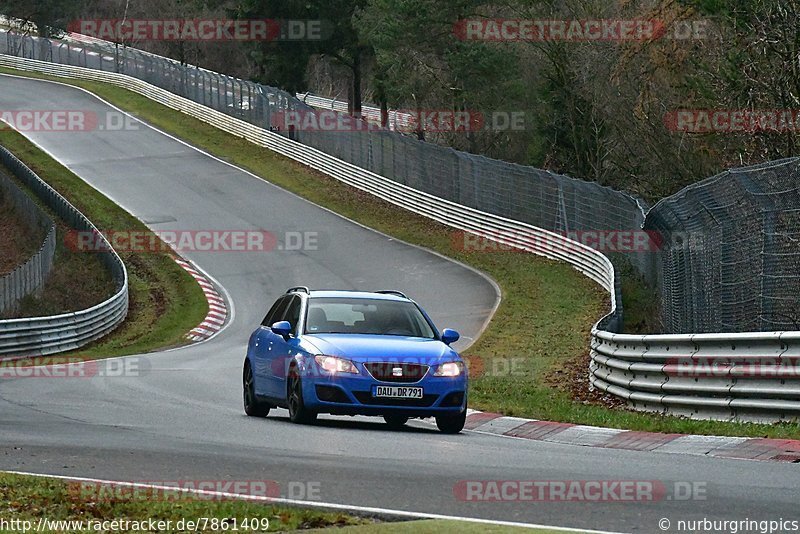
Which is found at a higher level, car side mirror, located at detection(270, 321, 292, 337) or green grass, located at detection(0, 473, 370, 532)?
green grass, located at detection(0, 473, 370, 532)

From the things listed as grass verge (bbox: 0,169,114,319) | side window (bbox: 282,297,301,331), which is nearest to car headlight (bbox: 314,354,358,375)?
side window (bbox: 282,297,301,331)

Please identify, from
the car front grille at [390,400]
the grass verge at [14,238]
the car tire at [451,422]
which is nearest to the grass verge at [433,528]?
the car front grille at [390,400]

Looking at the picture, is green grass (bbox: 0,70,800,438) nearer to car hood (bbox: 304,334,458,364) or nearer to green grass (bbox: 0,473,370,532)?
car hood (bbox: 304,334,458,364)

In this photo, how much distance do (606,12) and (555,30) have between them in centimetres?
211

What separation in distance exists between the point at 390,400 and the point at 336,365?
634 millimetres

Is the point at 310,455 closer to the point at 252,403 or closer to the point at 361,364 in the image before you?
the point at 361,364

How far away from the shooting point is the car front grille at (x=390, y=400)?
13.9 metres

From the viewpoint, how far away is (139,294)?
4019cm

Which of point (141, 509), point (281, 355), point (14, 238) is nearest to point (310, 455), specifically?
point (141, 509)

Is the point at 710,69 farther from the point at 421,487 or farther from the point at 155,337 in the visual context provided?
the point at 421,487

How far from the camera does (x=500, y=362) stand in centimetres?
2536

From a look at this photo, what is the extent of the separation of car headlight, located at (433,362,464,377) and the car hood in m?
0.08

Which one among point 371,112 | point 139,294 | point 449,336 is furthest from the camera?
point 371,112

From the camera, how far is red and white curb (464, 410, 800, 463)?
11586 millimetres
